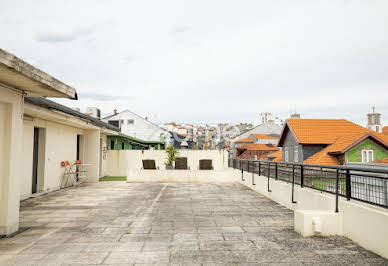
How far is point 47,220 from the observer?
597 centimetres

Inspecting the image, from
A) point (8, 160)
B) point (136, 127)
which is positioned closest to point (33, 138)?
point (8, 160)

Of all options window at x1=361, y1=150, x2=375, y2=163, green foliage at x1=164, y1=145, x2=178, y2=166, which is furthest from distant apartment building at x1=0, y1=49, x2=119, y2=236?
window at x1=361, y1=150, x2=375, y2=163

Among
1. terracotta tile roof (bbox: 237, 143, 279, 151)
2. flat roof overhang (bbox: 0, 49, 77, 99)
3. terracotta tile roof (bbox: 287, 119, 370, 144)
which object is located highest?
terracotta tile roof (bbox: 287, 119, 370, 144)

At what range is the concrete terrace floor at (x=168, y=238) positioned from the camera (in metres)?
3.65

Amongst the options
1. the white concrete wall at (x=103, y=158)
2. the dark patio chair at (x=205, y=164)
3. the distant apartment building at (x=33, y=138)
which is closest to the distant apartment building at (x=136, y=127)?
the white concrete wall at (x=103, y=158)

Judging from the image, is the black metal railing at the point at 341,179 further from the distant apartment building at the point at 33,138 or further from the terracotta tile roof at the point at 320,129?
the terracotta tile roof at the point at 320,129

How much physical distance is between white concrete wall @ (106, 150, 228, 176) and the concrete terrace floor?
425 inches

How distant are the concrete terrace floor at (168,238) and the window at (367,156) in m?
19.3

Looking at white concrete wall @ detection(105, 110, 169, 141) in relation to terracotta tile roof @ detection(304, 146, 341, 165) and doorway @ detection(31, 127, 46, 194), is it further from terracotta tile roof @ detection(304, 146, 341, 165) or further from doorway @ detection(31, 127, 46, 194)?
doorway @ detection(31, 127, 46, 194)

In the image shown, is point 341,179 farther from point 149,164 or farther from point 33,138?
point 149,164

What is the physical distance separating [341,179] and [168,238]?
3.38 m

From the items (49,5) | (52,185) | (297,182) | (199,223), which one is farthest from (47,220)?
(49,5)

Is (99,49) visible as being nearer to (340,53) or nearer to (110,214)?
(110,214)

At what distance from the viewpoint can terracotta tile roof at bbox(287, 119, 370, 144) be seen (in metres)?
24.8
